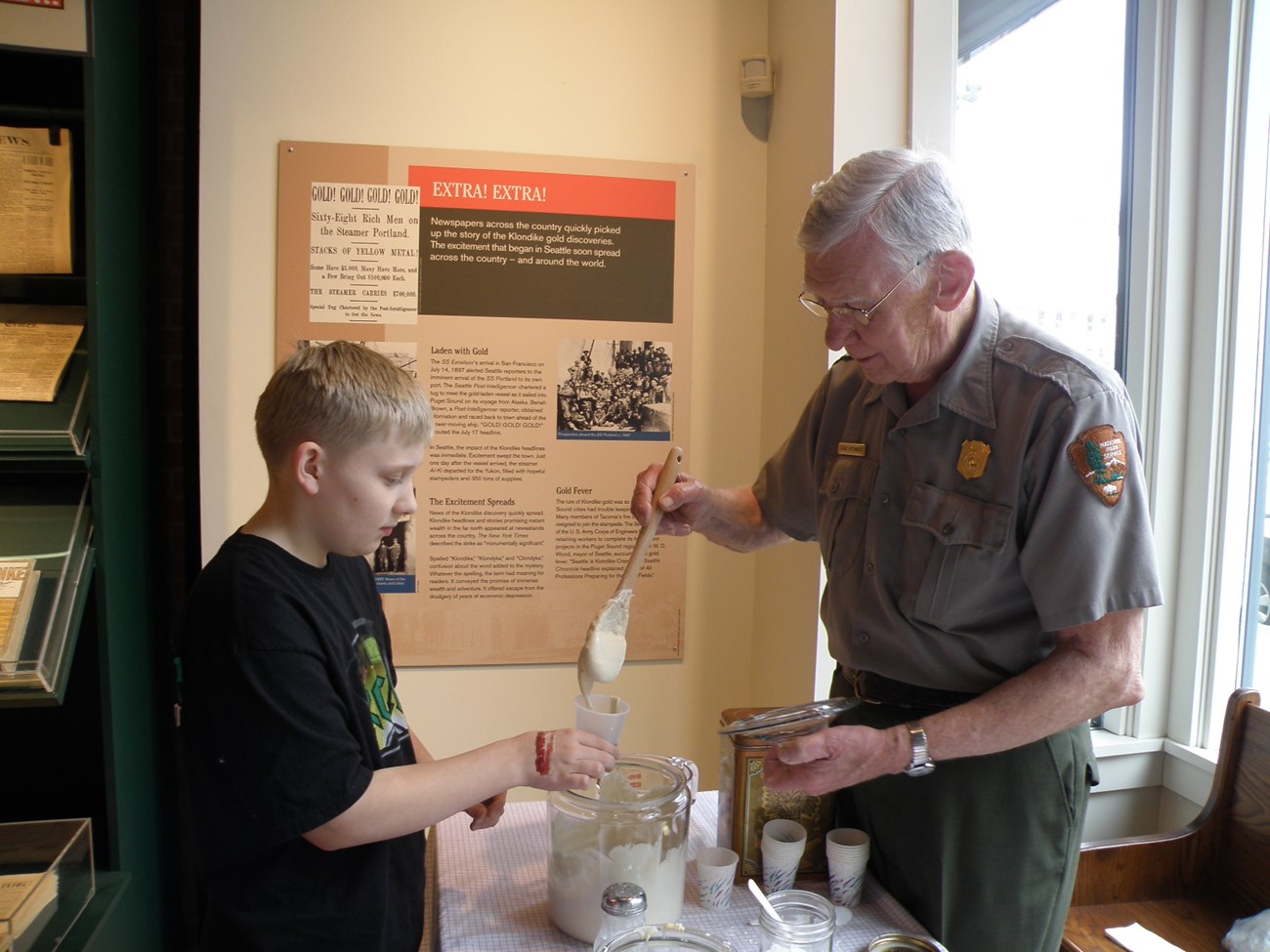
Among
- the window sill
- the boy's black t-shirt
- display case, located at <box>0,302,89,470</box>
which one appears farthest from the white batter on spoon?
the window sill

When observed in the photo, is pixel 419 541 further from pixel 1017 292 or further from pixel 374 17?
pixel 1017 292

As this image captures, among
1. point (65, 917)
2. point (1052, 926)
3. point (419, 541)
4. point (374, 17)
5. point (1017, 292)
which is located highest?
point (374, 17)

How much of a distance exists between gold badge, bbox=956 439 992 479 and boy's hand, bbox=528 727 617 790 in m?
0.65

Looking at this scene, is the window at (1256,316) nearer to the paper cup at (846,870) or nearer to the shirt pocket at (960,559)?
the shirt pocket at (960,559)

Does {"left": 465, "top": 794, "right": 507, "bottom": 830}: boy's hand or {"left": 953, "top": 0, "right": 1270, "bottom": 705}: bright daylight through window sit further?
{"left": 953, "top": 0, "right": 1270, "bottom": 705}: bright daylight through window

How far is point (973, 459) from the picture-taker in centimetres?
141

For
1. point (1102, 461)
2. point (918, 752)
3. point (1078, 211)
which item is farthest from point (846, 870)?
point (1078, 211)

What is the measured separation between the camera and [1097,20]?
8.38 feet

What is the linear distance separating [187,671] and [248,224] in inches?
67.6

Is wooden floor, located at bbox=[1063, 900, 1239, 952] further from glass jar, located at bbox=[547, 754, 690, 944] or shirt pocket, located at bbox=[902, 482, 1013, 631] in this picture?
glass jar, located at bbox=[547, 754, 690, 944]

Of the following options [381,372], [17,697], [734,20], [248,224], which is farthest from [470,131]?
[17,697]

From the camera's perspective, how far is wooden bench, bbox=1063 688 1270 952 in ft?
6.53

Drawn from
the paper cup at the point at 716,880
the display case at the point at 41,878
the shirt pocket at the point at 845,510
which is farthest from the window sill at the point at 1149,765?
the display case at the point at 41,878

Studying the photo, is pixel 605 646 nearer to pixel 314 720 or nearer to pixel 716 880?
pixel 716 880
